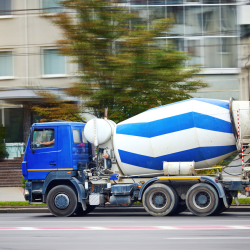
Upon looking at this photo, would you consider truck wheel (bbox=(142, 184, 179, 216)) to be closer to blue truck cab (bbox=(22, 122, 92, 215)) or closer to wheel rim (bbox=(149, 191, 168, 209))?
wheel rim (bbox=(149, 191, 168, 209))

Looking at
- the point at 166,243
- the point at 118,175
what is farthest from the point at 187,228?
the point at 118,175

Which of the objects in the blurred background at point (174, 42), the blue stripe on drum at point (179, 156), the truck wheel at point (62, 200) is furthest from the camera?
the blurred background at point (174, 42)

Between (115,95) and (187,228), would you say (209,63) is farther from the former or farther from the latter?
(187,228)

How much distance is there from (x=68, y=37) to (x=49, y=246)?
1083 centimetres

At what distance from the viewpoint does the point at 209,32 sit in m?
26.8

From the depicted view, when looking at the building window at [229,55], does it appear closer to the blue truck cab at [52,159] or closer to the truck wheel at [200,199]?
the blue truck cab at [52,159]

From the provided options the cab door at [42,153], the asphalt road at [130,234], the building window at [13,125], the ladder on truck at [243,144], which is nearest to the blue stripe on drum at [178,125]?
the ladder on truck at [243,144]

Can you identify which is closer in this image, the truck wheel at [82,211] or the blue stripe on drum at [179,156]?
the blue stripe on drum at [179,156]

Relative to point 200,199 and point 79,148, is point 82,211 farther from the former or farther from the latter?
point 200,199

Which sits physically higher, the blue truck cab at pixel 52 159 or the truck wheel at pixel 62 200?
the blue truck cab at pixel 52 159

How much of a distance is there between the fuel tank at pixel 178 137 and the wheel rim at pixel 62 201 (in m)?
1.89

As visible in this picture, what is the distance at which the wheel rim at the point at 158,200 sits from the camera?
13.8 m

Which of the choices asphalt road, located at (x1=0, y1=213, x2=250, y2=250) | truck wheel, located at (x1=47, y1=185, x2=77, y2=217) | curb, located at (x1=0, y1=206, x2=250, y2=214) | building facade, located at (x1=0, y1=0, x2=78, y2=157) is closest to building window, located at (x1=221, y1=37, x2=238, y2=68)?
building facade, located at (x1=0, y1=0, x2=78, y2=157)

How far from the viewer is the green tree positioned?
17469 mm
